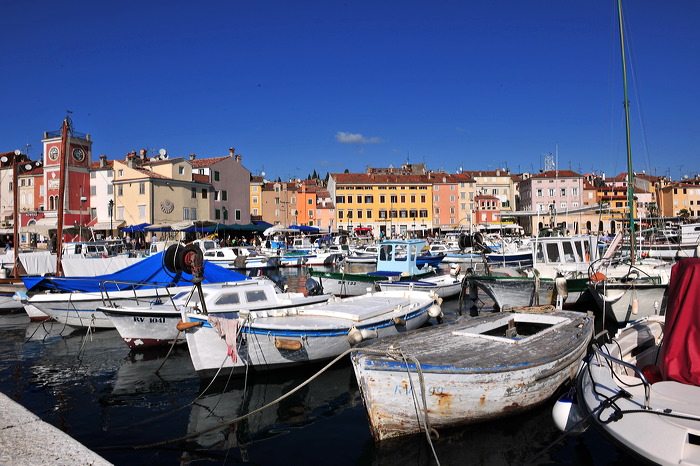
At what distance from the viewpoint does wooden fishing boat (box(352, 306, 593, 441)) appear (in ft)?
26.2

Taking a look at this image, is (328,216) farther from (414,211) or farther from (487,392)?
(487,392)

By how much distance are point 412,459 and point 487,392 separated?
5.16ft

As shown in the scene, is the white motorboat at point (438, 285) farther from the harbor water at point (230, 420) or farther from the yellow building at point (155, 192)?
the yellow building at point (155, 192)

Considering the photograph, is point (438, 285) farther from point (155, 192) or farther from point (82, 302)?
point (155, 192)

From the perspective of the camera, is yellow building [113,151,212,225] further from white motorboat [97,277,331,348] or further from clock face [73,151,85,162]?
white motorboat [97,277,331,348]

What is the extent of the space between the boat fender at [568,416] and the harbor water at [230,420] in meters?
0.27

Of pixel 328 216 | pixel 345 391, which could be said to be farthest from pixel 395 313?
pixel 328 216

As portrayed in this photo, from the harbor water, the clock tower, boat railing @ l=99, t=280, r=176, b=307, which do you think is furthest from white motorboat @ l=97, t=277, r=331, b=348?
the clock tower

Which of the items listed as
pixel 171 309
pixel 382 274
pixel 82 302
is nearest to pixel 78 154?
pixel 82 302

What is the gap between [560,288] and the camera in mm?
17062

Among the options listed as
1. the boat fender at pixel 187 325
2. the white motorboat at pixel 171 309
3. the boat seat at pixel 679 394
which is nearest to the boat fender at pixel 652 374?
the boat seat at pixel 679 394

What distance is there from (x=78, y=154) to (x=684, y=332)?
63.6 metres

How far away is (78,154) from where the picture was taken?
5922 centimetres

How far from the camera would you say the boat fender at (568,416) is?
7156 millimetres
